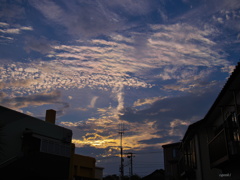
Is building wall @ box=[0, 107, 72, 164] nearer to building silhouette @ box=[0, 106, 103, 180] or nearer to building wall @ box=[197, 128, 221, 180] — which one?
building silhouette @ box=[0, 106, 103, 180]

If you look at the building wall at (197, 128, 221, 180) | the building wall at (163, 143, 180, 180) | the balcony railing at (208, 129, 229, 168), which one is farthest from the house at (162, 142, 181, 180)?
the balcony railing at (208, 129, 229, 168)

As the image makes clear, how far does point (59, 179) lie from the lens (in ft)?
68.9

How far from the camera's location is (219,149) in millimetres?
13102

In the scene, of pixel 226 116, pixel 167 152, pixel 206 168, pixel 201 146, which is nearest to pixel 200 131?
pixel 201 146

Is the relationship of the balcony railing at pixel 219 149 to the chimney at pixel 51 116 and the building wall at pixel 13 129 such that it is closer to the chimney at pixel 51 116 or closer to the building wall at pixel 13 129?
the building wall at pixel 13 129

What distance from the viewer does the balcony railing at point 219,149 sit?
12.1 m

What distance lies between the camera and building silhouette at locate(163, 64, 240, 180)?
11.4 metres

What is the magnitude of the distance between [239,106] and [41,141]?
42.6 ft

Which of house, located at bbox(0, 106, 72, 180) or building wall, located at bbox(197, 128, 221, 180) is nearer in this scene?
house, located at bbox(0, 106, 72, 180)

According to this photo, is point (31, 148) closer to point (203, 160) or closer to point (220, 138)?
point (203, 160)

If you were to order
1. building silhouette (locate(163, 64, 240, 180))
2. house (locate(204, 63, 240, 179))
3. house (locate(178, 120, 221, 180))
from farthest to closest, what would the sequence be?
1. house (locate(178, 120, 221, 180))
2. building silhouette (locate(163, 64, 240, 180))
3. house (locate(204, 63, 240, 179))

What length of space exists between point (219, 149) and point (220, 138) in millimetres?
652

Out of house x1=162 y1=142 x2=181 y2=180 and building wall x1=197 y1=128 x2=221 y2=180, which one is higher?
house x1=162 y1=142 x2=181 y2=180

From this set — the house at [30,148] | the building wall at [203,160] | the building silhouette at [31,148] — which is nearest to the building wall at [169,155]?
the building silhouette at [31,148]
